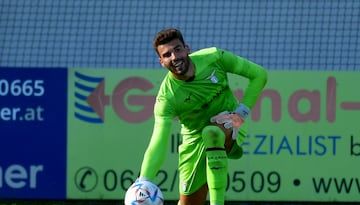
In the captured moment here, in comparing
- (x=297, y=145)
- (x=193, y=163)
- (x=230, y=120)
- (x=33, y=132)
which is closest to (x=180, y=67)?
(x=230, y=120)

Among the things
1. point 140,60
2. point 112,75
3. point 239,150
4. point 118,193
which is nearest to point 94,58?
point 140,60

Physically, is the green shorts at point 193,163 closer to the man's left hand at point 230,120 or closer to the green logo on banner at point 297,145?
the man's left hand at point 230,120

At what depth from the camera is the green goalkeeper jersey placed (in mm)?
6664

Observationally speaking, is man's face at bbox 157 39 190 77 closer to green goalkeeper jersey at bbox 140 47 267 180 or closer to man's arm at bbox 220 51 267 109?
green goalkeeper jersey at bbox 140 47 267 180

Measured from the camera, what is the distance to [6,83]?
963 cm

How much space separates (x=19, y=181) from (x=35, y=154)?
0.31 m

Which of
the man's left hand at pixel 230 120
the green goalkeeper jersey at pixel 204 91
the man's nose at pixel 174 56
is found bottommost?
the man's left hand at pixel 230 120

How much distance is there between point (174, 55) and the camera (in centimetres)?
642

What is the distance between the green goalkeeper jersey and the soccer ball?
21.5 inches

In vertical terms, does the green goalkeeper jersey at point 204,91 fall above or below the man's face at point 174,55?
below

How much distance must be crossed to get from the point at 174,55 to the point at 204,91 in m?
0.46

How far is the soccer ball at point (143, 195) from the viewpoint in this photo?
6047mm

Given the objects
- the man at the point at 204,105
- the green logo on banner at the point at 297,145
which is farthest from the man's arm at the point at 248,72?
the green logo on banner at the point at 297,145

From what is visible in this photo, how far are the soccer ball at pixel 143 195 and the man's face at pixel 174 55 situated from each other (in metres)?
0.84
